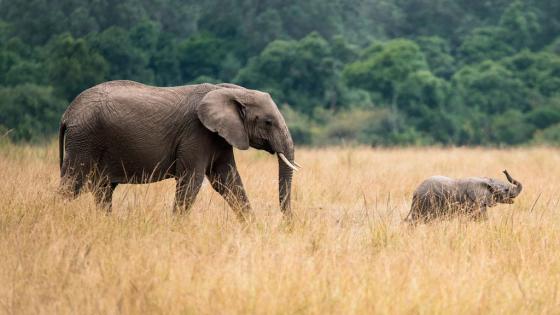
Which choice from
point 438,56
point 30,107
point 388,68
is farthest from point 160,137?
point 438,56

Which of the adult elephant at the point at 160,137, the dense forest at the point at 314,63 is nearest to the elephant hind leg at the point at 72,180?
the adult elephant at the point at 160,137

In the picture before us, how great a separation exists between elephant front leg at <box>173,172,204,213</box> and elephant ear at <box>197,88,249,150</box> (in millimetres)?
375

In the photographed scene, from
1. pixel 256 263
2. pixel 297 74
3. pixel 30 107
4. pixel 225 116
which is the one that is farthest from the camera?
pixel 297 74

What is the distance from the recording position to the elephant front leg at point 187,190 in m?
7.52

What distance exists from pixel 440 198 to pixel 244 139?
5.39 feet

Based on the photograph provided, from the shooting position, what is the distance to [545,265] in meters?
6.12

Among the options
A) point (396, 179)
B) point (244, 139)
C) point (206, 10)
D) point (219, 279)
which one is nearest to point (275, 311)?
point (219, 279)

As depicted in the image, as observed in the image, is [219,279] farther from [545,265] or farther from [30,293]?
[545,265]

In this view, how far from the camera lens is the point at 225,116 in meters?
7.67

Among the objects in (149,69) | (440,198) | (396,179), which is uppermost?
(440,198)

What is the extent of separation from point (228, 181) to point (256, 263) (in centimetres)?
264

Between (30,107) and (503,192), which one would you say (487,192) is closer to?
(503,192)

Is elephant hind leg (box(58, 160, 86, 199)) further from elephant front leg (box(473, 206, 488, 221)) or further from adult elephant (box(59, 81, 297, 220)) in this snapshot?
elephant front leg (box(473, 206, 488, 221))

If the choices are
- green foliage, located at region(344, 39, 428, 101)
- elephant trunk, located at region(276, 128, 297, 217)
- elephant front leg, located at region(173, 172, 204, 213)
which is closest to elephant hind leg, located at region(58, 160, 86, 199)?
elephant front leg, located at region(173, 172, 204, 213)
